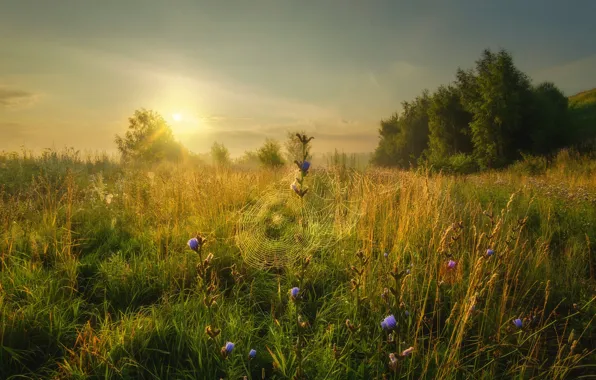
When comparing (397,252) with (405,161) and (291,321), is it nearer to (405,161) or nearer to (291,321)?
(291,321)

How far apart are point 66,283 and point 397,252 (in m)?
3.18

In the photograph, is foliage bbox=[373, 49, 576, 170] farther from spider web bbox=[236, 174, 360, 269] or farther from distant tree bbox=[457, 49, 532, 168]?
spider web bbox=[236, 174, 360, 269]

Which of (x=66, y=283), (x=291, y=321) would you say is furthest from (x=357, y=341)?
(x=66, y=283)

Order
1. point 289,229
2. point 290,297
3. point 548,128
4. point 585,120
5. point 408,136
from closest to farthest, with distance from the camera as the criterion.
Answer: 1. point 290,297
2. point 289,229
3. point 548,128
4. point 585,120
5. point 408,136

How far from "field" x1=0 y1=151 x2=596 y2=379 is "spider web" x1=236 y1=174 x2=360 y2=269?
0.03 meters

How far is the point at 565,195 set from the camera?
20.8ft

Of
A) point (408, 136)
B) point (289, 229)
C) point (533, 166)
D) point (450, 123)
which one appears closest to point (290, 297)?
point (289, 229)

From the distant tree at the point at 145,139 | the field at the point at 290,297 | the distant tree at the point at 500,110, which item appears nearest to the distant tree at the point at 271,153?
the distant tree at the point at 145,139

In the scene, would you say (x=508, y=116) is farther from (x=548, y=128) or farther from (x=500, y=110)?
(x=548, y=128)

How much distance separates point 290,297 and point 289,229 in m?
1.76

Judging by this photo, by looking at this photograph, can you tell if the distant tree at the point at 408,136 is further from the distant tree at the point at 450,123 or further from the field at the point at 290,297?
the field at the point at 290,297

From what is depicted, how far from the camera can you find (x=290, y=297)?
244 centimetres

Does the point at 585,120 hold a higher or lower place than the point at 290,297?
higher

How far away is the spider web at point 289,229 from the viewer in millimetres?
3465
